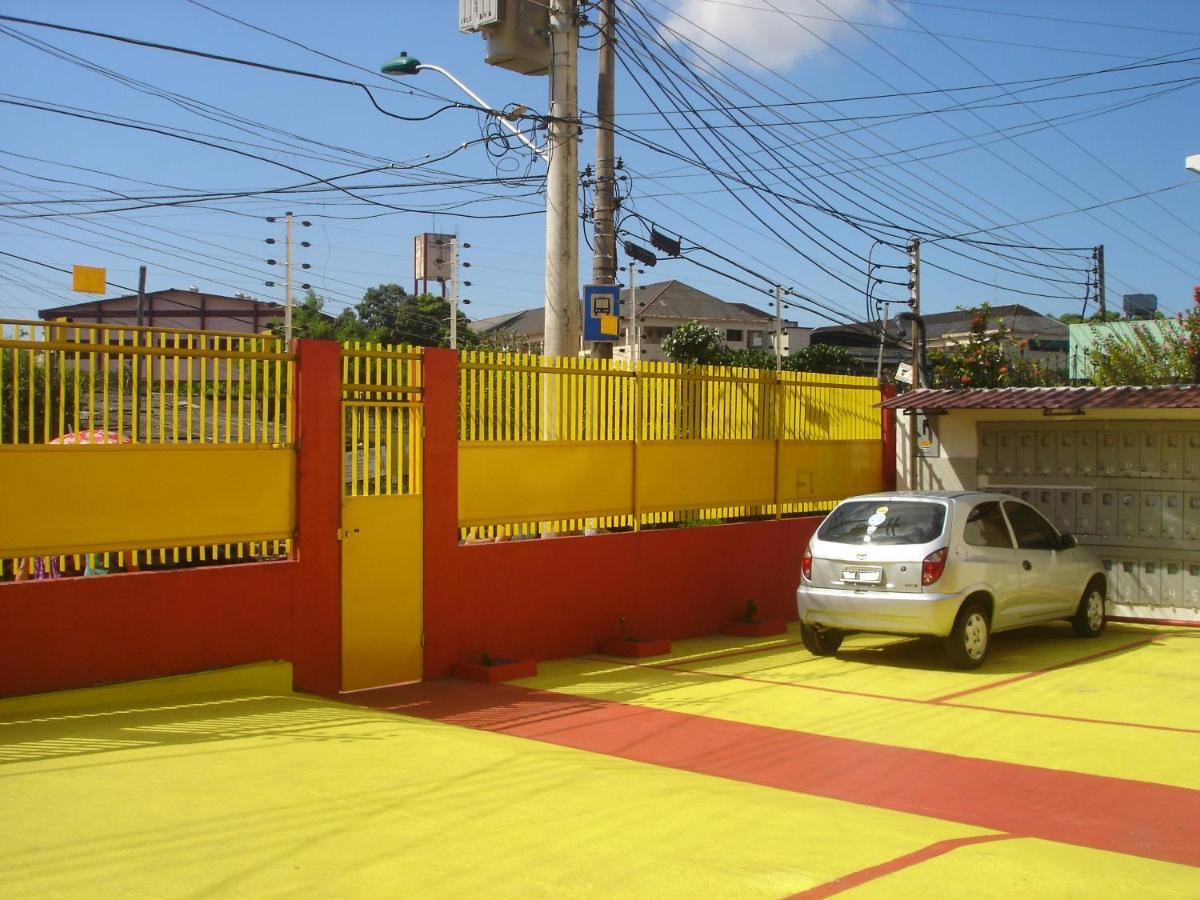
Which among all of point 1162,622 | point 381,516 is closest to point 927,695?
point 381,516

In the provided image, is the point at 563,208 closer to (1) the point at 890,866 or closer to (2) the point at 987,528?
(2) the point at 987,528

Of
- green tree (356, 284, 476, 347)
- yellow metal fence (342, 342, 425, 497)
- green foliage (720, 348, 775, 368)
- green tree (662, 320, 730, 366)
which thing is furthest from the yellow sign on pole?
green tree (356, 284, 476, 347)

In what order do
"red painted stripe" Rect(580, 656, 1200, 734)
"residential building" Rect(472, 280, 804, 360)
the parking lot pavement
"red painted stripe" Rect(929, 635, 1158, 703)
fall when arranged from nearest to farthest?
the parking lot pavement < "red painted stripe" Rect(580, 656, 1200, 734) < "red painted stripe" Rect(929, 635, 1158, 703) < "residential building" Rect(472, 280, 804, 360)

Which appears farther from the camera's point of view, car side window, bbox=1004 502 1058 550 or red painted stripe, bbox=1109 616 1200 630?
red painted stripe, bbox=1109 616 1200 630

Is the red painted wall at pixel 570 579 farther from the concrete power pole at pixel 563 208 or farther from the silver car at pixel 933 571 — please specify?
the concrete power pole at pixel 563 208

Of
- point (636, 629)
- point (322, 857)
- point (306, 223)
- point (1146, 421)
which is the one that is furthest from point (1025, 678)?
point (306, 223)

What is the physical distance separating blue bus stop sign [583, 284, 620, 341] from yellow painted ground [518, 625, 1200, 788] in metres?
3.74

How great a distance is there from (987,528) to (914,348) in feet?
33.9

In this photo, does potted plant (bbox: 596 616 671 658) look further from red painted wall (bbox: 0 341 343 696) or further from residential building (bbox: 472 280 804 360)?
residential building (bbox: 472 280 804 360)

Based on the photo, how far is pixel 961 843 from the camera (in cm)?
→ 555

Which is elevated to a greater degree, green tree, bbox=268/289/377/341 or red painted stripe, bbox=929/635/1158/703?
green tree, bbox=268/289/377/341

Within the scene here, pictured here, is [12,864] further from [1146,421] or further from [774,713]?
[1146,421]

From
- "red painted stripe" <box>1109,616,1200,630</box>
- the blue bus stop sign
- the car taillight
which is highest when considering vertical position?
the blue bus stop sign

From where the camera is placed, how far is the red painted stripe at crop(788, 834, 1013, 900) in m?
4.72
